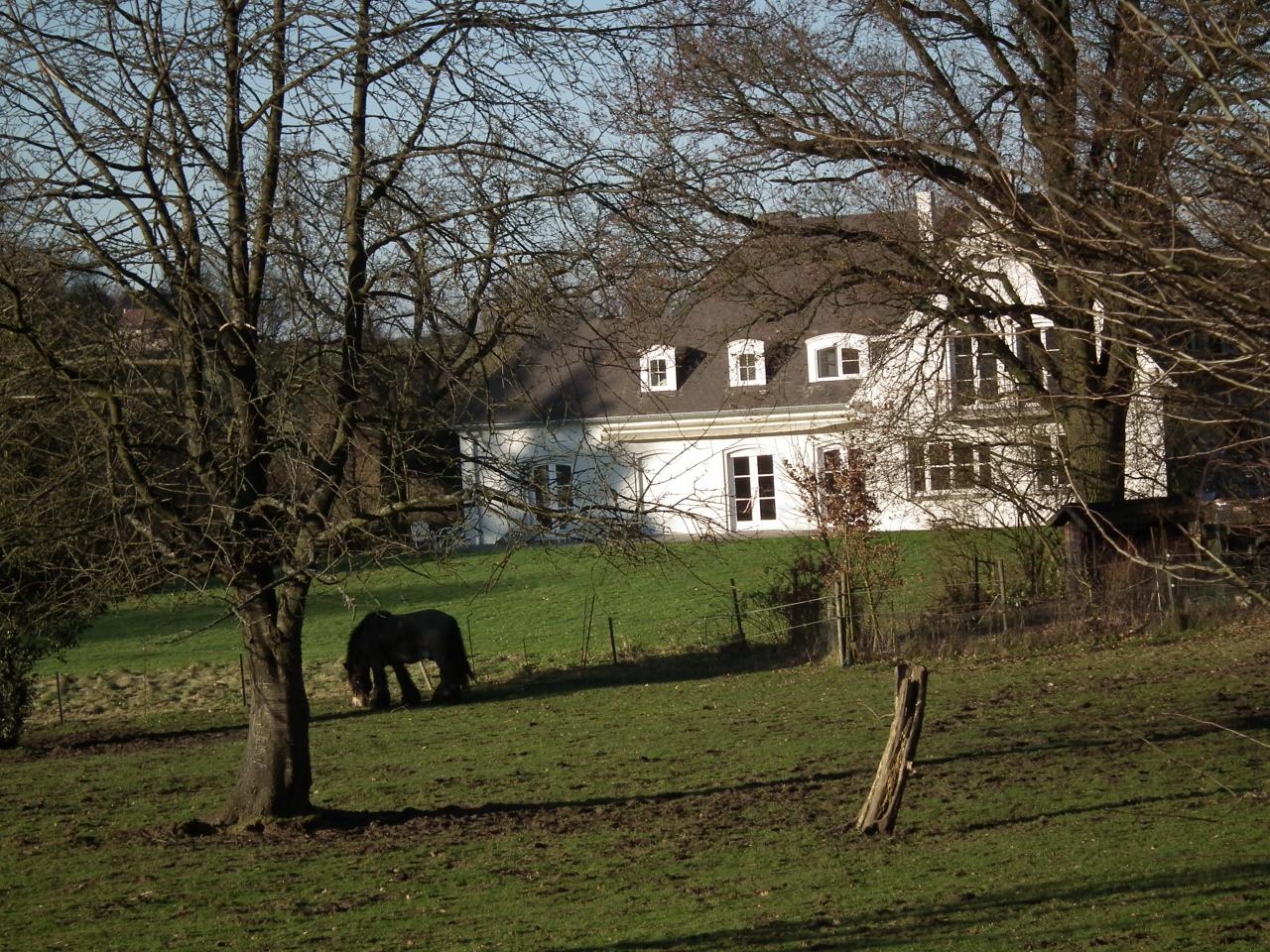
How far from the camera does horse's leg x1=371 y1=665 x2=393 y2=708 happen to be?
21.8 m

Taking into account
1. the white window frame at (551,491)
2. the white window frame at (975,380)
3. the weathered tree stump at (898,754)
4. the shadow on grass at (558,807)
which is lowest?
the shadow on grass at (558,807)

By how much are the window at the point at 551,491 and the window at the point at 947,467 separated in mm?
12315

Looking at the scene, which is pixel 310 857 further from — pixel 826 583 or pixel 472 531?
pixel 826 583

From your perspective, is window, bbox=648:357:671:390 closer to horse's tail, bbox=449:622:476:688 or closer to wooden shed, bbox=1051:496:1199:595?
horse's tail, bbox=449:622:476:688

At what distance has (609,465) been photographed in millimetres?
9016

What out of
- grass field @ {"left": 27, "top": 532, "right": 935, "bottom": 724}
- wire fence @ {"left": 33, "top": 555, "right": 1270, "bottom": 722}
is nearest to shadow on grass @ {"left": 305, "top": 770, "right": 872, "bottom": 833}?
grass field @ {"left": 27, "top": 532, "right": 935, "bottom": 724}

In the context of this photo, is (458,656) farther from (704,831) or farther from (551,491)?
(551,491)

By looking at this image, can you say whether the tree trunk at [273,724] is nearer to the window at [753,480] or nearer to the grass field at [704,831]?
the grass field at [704,831]

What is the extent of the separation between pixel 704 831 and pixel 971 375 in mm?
13239

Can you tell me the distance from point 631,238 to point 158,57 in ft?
11.7

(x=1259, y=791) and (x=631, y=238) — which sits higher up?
(x=631, y=238)

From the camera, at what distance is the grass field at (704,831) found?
7734 millimetres

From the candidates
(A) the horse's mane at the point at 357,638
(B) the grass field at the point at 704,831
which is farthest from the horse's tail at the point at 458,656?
(B) the grass field at the point at 704,831

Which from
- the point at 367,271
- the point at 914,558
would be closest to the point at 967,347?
the point at 914,558
